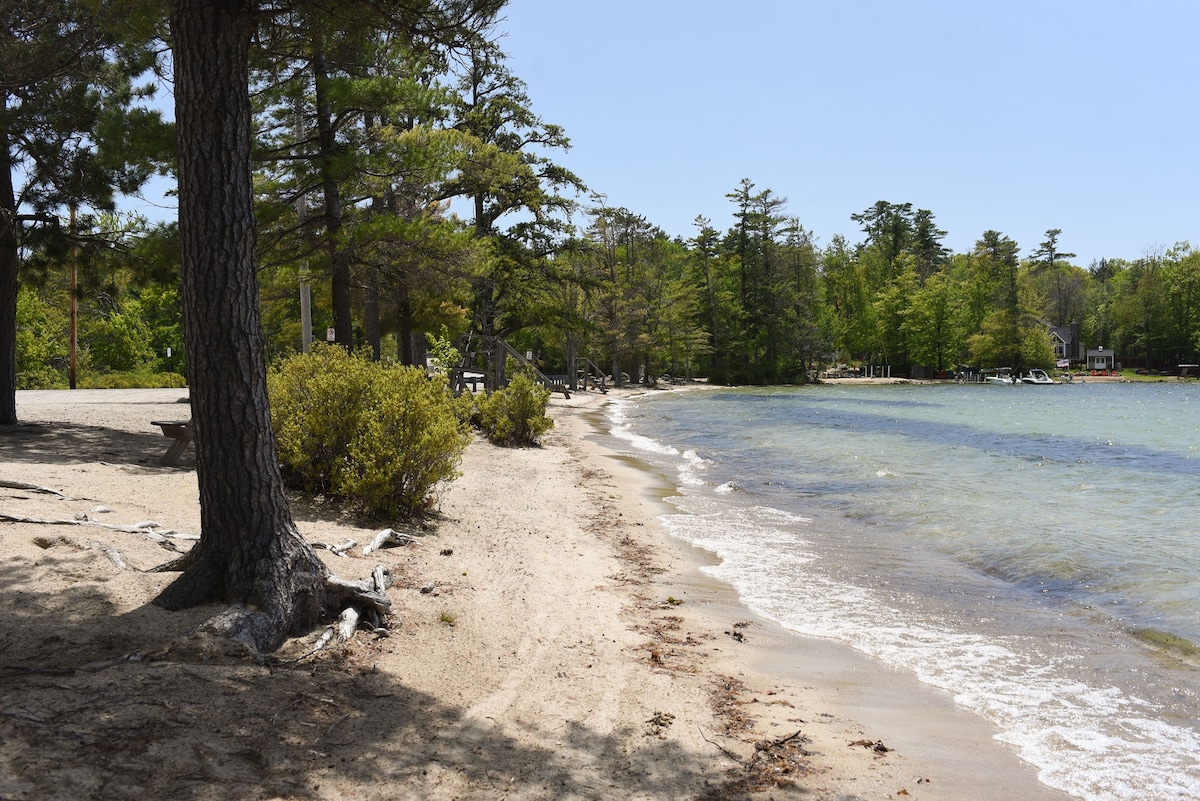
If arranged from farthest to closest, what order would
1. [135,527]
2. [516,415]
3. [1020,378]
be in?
[1020,378] < [516,415] < [135,527]

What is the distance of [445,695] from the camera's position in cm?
411

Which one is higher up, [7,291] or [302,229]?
[302,229]

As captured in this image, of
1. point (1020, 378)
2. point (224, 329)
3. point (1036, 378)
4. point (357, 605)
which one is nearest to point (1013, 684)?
point (357, 605)

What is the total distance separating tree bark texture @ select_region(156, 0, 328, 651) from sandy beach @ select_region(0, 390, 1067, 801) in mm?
278

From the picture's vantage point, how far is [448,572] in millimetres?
6379

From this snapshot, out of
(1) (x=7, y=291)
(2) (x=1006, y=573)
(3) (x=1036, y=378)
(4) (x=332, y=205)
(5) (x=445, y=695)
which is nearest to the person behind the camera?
(5) (x=445, y=695)

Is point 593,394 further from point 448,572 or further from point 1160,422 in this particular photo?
point 448,572

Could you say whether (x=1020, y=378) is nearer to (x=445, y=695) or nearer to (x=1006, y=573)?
(x=1006, y=573)

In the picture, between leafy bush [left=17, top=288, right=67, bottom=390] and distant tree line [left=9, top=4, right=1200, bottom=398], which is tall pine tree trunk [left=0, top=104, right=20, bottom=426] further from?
leafy bush [left=17, top=288, right=67, bottom=390]

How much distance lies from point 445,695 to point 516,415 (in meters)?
13.8

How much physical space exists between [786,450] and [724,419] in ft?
36.3

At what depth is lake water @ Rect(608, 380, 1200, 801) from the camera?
174 inches

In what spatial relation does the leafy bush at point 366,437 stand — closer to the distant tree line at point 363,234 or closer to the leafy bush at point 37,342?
the distant tree line at point 363,234

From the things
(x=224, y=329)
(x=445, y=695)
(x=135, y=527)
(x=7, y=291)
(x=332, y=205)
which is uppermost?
(x=332, y=205)
